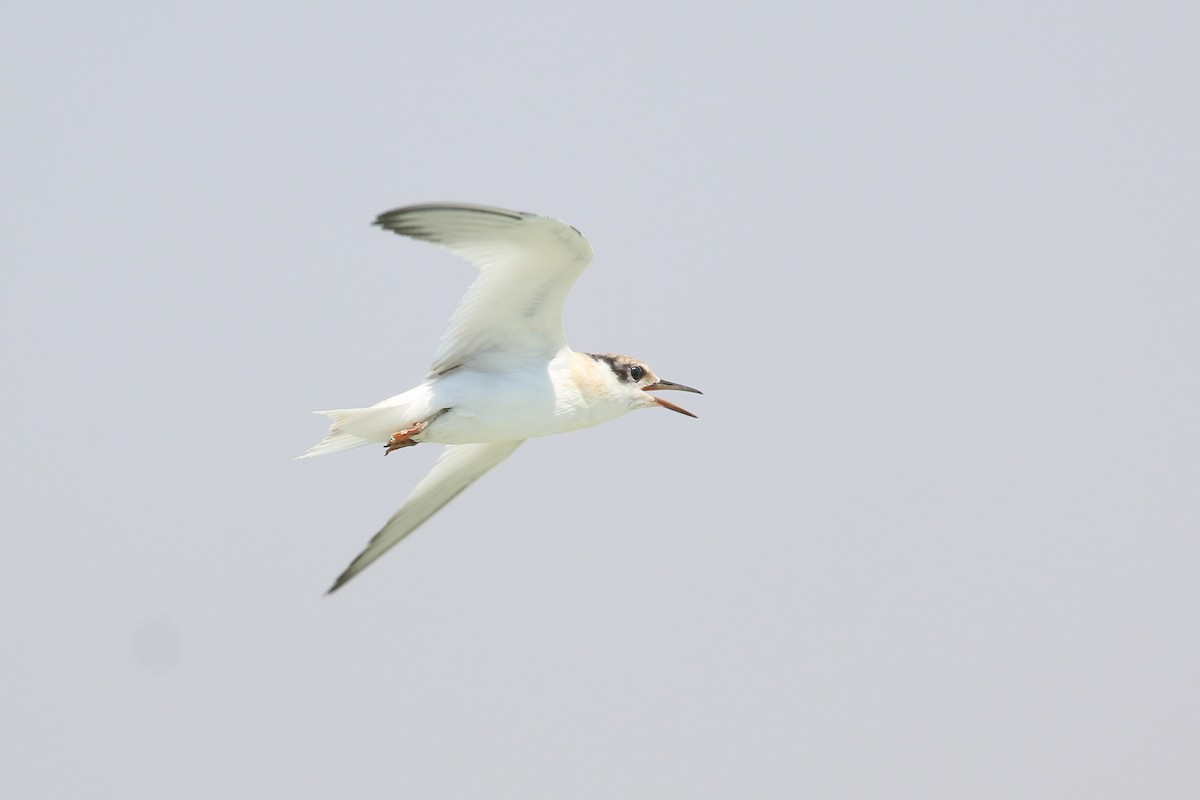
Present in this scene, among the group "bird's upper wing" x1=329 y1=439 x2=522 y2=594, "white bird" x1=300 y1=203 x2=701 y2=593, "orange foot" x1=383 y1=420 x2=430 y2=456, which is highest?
"white bird" x1=300 y1=203 x2=701 y2=593

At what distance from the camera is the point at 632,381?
12180 mm

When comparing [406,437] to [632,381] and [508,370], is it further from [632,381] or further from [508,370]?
[632,381]

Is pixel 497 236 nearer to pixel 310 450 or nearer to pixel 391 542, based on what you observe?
pixel 310 450

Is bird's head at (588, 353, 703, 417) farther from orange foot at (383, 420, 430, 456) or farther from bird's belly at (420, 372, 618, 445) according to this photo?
orange foot at (383, 420, 430, 456)

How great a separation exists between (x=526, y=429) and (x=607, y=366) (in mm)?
885

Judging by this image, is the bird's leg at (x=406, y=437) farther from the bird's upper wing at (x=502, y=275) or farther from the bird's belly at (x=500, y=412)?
the bird's upper wing at (x=502, y=275)

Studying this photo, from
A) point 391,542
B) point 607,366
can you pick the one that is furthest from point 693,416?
point 391,542

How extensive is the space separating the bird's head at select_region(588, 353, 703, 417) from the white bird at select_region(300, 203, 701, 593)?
0.01m

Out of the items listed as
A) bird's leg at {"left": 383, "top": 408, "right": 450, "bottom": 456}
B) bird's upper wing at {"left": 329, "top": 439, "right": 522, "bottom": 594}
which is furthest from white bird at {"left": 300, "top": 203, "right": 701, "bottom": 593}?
bird's upper wing at {"left": 329, "top": 439, "right": 522, "bottom": 594}

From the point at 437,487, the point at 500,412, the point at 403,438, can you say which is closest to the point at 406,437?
the point at 403,438

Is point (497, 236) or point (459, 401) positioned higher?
point (497, 236)

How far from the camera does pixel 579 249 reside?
1077 centimetres

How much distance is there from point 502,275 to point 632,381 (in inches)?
66.6

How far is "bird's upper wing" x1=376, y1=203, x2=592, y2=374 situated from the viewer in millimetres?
10109
